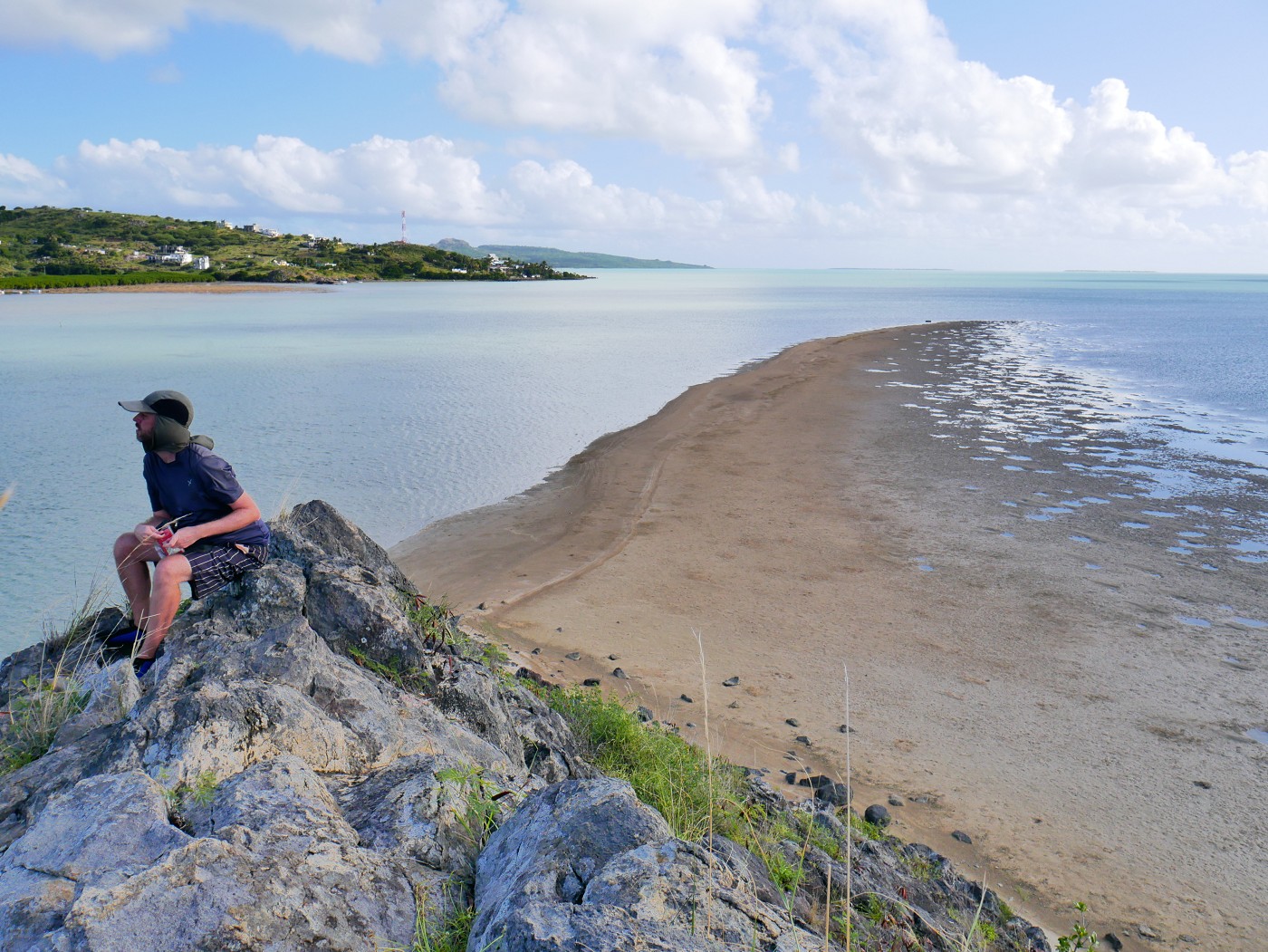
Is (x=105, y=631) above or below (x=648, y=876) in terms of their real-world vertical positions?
below

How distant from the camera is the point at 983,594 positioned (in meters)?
10.2

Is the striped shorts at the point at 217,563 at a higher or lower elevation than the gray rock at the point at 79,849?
lower

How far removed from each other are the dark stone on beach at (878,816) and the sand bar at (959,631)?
0.20 m

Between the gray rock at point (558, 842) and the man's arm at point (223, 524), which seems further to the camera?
the man's arm at point (223, 524)

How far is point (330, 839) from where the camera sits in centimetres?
282

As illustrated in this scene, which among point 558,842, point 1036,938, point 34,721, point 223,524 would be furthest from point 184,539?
point 1036,938

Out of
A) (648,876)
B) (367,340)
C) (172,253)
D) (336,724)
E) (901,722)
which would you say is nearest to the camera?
(648,876)

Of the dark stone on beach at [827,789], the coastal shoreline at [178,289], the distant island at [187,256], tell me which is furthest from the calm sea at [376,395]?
the distant island at [187,256]

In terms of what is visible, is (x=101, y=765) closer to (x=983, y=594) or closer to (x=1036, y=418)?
(x=983, y=594)

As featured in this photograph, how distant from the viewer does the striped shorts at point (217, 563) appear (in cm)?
545

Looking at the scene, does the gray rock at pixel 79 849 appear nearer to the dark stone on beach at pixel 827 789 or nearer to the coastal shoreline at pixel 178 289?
the dark stone on beach at pixel 827 789

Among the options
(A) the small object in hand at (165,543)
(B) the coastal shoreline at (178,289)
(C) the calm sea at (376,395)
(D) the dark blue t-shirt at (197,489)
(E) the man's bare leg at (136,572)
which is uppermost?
(D) the dark blue t-shirt at (197,489)

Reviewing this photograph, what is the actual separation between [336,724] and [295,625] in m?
0.94

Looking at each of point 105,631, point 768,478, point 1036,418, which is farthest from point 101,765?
point 1036,418
